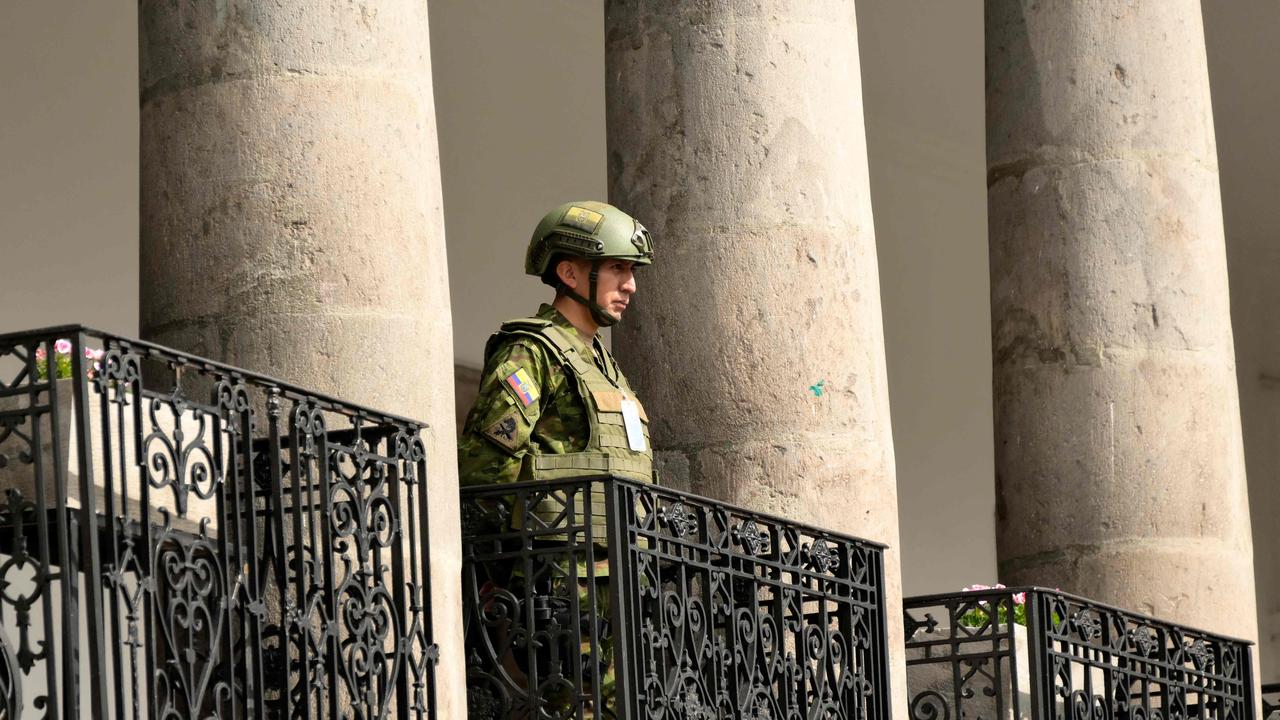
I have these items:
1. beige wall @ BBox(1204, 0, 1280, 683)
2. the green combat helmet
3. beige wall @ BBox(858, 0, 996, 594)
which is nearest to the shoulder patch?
the green combat helmet

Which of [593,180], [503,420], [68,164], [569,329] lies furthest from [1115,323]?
[593,180]

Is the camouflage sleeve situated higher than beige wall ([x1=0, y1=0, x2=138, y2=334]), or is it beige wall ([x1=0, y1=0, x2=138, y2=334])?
beige wall ([x1=0, y1=0, x2=138, y2=334])

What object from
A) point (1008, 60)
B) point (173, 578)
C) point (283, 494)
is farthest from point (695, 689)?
point (1008, 60)

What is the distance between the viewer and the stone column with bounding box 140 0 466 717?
28.3 feet

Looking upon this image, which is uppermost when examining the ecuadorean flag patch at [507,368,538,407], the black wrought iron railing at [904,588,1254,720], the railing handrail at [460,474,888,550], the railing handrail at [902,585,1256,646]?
the ecuadorean flag patch at [507,368,538,407]

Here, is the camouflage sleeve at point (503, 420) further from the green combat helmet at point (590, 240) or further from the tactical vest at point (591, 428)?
the green combat helmet at point (590, 240)

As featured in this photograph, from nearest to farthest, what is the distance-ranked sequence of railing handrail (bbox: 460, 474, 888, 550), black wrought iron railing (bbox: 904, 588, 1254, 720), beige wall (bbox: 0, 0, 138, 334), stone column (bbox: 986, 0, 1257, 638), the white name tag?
railing handrail (bbox: 460, 474, 888, 550) → the white name tag → black wrought iron railing (bbox: 904, 588, 1254, 720) → stone column (bbox: 986, 0, 1257, 638) → beige wall (bbox: 0, 0, 138, 334)

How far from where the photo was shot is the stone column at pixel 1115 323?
1357cm

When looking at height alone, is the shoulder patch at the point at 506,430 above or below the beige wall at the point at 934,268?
below

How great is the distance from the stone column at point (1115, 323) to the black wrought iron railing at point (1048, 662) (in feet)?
3.01

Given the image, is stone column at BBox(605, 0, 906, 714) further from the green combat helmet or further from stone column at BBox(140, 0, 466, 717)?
stone column at BBox(140, 0, 466, 717)

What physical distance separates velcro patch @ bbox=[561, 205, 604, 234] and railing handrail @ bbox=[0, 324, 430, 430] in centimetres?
129

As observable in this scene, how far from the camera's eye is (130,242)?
14648 mm

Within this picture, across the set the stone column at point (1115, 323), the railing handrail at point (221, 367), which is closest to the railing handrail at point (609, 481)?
the railing handrail at point (221, 367)
